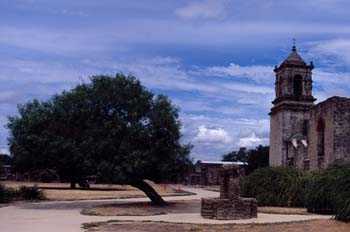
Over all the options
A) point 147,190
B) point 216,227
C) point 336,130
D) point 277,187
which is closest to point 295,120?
point 336,130

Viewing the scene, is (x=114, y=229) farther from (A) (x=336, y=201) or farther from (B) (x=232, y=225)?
(A) (x=336, y=201)

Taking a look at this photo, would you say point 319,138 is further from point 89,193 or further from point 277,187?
point 89,193

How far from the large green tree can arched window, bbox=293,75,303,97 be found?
21205mm

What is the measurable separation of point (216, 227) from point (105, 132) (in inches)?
379

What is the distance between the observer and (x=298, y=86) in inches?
1709

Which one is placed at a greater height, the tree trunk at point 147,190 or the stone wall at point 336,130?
the stone wall at point 336,130

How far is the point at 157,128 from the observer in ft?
77.9

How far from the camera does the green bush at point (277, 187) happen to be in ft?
79.6

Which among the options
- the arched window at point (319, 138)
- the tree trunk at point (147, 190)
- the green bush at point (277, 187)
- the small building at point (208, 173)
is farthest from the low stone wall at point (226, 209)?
the small building at point (208, 173)

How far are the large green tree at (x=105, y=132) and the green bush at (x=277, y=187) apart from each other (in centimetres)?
393

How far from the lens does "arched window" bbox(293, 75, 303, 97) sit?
43125mm

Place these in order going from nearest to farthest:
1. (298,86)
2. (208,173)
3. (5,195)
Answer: (5,195) → (298,86) → (208,173)

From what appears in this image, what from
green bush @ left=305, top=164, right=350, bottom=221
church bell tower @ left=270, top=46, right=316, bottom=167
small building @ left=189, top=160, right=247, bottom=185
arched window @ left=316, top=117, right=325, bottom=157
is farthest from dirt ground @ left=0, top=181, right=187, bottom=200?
small building @ left=189, top=160, right=247, bottom=185

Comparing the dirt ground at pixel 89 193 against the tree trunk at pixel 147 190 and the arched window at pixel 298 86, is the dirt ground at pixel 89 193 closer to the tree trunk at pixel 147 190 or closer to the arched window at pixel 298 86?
the tree trunk at pixel 147 190
